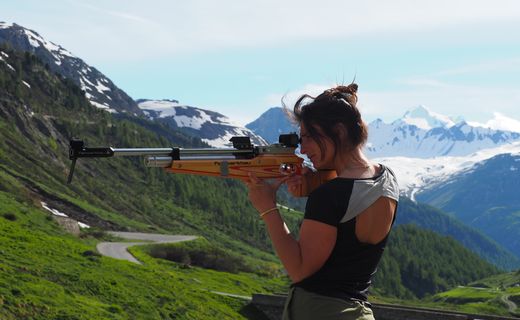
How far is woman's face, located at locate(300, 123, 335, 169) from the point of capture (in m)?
6.93

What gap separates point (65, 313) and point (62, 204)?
10182 cm

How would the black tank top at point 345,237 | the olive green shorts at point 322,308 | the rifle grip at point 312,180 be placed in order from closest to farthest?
the black tank top at point 345,237, the olive green shorts at point 322,308, the rifle grip at point 312,180

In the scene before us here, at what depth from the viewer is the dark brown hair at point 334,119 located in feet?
22.6

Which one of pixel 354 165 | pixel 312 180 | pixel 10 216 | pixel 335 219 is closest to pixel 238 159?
pixel 312 180

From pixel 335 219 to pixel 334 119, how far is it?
1.10 m

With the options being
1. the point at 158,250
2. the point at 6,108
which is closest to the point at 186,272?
the point at 158,250

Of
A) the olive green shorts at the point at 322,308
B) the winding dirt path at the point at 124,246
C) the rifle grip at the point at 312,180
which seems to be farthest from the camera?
the winding dirt path at the point at 124,246

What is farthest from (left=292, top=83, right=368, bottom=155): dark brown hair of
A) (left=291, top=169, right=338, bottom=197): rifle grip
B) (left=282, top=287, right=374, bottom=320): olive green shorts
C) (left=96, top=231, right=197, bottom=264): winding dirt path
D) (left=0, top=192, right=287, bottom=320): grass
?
(left=96, top=231, right=197, bottom=264): winding dirt path

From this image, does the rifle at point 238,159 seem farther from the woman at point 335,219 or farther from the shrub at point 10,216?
the shrub at point 10,216

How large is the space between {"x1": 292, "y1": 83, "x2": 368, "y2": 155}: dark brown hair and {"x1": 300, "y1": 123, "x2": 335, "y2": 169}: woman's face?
0.03 m

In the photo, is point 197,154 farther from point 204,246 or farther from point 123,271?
point 204,246

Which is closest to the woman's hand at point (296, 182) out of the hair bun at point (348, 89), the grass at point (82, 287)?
the hair bun at point (348, 89)

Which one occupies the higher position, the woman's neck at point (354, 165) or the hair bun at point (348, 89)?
the hair bun at point (348, 89)

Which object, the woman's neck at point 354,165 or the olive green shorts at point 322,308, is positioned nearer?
the olive green shorts at point 322,308
